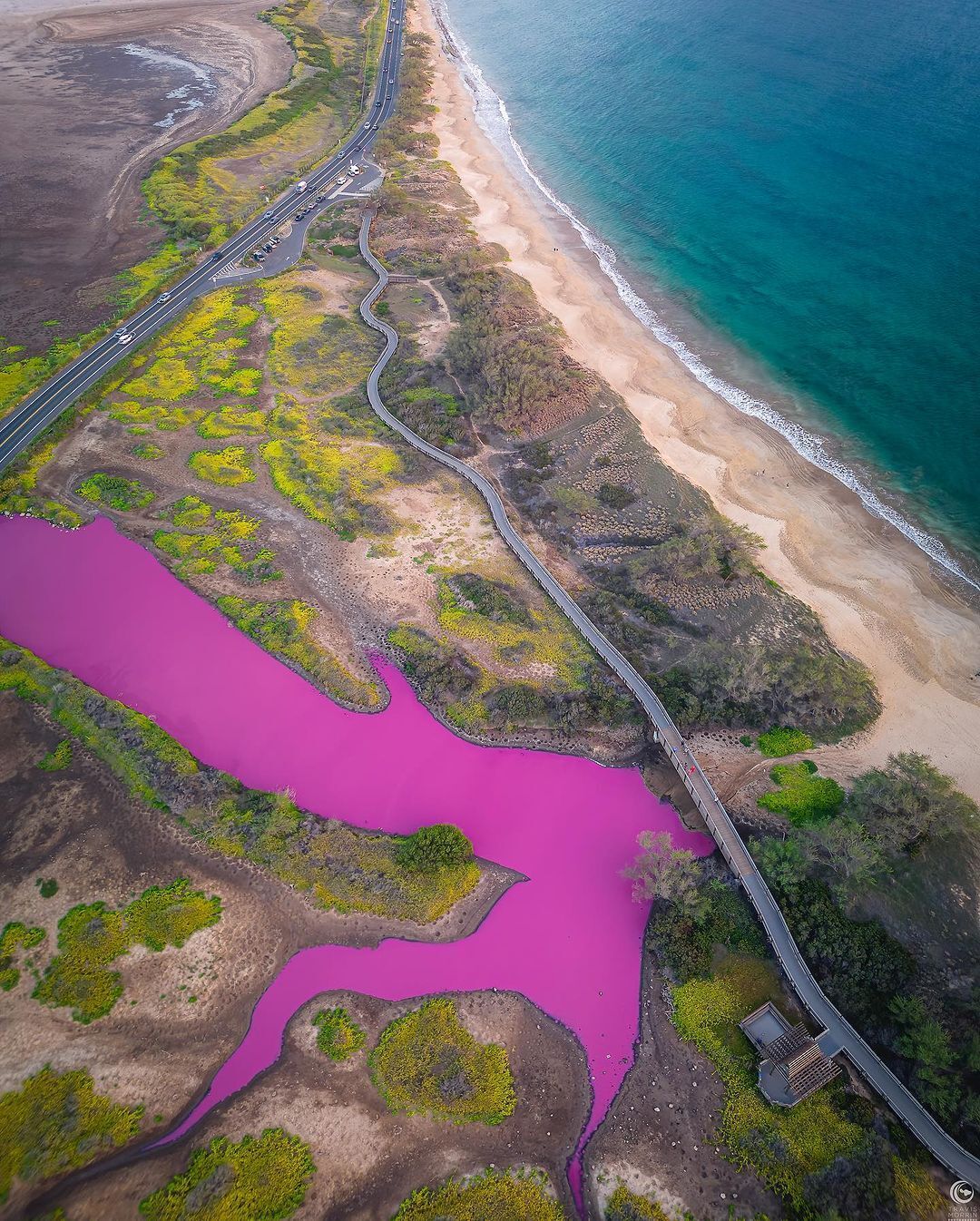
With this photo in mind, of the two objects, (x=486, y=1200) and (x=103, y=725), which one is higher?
(x=486, y=1200)

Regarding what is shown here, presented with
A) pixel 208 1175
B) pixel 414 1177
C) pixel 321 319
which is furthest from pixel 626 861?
pixel 321 319

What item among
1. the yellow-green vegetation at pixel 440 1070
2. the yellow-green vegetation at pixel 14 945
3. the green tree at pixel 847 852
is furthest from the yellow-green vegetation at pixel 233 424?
the green tree at pixel 847 852

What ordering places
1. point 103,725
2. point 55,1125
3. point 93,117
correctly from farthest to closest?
point 93,117 → point 103,725 → point 55,1125

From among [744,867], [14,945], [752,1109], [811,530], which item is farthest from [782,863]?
[14,945]

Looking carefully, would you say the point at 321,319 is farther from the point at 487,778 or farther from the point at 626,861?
the point at 626,861

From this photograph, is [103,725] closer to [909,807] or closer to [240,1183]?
[240,1183]
